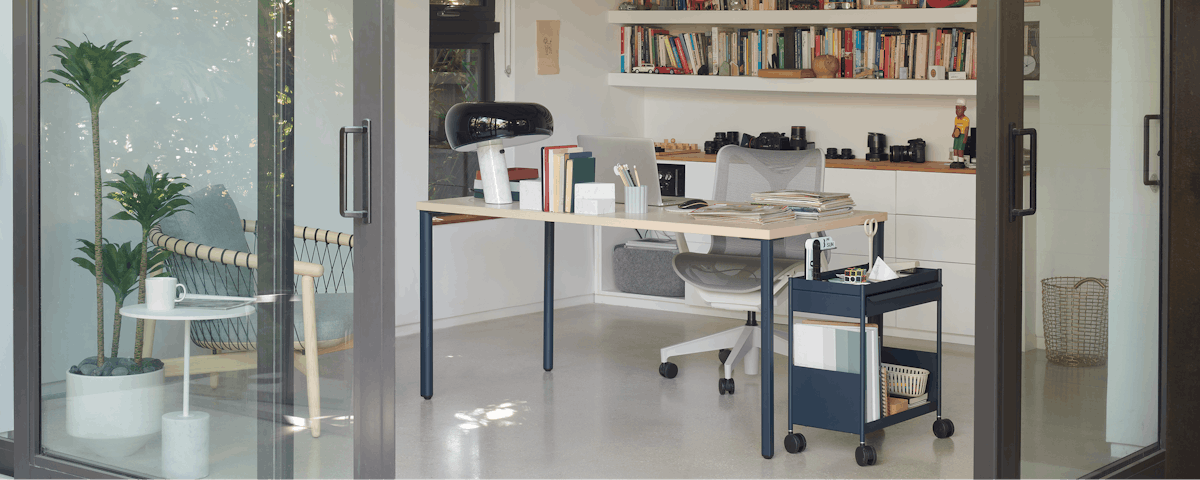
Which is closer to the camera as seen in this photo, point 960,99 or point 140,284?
point 140,284

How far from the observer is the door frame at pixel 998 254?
9.17 ft

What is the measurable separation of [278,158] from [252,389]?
611 mm

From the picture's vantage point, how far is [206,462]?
3.19 meters

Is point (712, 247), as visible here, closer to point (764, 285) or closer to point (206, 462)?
point (764, 285)

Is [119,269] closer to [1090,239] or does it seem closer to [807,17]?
[1090,239]

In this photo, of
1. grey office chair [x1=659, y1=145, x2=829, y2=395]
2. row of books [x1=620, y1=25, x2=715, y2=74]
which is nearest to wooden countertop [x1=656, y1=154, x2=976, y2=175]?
row of books [x1=620, y1=25, x2=715, y2=74]

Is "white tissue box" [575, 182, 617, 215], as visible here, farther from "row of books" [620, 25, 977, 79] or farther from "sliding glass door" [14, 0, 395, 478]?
"row of books" [620, 25, 977, 79]

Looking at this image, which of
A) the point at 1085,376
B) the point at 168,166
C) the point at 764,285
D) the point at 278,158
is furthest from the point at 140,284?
the point at 1085,376

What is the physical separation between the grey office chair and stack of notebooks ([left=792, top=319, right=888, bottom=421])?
804mm

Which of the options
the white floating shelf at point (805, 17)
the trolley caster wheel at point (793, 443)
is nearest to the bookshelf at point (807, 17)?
the white floating shelf at point (805, 17)

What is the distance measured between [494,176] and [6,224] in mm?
1727

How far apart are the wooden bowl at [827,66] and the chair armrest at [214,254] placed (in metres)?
3.95

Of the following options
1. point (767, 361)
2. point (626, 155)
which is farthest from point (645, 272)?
point (767, 361)

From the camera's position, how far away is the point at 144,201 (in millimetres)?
3262
